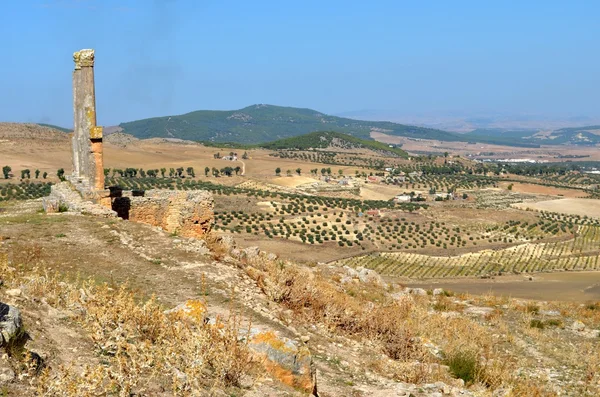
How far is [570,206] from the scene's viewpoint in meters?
96.6

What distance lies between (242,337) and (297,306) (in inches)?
129

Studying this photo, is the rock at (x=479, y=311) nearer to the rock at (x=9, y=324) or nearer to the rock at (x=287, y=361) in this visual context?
the rock at (x=287, y=361)

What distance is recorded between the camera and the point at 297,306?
1130 centimetres

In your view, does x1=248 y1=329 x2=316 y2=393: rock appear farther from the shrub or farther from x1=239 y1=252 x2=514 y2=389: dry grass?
the shrub

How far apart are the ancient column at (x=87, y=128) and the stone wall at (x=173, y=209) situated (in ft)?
2.45

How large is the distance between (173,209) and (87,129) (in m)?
3.97

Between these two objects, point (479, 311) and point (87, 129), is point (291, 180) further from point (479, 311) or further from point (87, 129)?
point (479, 311)

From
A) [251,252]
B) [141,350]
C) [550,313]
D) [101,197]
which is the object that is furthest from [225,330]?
[550,313]

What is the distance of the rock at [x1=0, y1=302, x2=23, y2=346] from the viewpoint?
19.6 feet

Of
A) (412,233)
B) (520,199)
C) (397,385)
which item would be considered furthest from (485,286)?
(520,199)

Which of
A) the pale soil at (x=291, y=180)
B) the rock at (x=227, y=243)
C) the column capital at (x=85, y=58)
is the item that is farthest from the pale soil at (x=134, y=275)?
the pale soil at (x=291, y=180)

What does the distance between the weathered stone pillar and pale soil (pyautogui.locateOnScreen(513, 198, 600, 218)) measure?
84078 millimetres

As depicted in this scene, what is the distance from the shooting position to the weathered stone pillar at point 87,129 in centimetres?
1831

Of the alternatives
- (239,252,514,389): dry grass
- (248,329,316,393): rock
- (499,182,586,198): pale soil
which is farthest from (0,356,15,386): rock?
(499,182,586,198): pale soil
